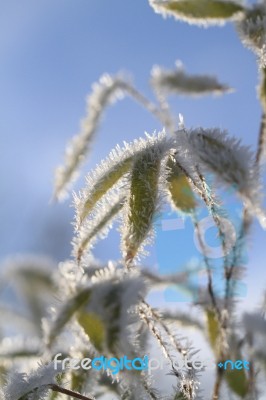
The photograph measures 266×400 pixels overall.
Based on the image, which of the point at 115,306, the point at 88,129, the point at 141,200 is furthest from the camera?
the point at 88,129

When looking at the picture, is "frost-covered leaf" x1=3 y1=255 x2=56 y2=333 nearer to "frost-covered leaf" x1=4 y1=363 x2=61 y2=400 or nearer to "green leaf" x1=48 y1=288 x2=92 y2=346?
"frost-covered leaf" x1=4 y1=363 x2=61 y2=400

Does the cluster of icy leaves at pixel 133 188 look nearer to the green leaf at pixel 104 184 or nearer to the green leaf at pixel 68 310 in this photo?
the green leaf at pixel 104 184

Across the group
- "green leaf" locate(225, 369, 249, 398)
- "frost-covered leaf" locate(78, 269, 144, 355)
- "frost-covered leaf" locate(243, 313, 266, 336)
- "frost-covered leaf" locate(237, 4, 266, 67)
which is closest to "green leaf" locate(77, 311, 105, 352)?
"frost-covered leaf" locate(78, 269, 144, 355)

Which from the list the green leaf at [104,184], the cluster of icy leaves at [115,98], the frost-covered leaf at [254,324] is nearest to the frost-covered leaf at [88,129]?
the cluster of icy leaves at [115,98]

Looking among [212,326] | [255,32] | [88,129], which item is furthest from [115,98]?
[212,326]

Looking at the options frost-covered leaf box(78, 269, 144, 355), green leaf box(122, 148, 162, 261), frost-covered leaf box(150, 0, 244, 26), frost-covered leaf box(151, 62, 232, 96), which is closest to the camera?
frost-covered leaf box(78, 269, 144, 355)

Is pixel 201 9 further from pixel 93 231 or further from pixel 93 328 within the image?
pixel 93 328

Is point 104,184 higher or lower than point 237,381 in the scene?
higher
